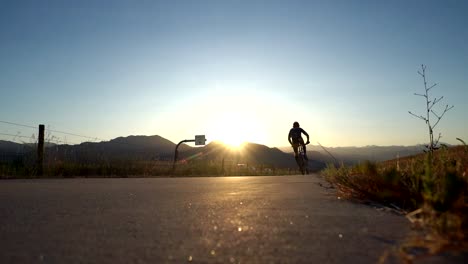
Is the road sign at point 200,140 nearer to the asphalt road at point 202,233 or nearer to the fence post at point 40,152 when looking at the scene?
the fence post at point 40,152

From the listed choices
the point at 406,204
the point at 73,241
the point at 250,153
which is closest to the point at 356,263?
the point at 73,241

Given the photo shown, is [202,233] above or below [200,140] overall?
below

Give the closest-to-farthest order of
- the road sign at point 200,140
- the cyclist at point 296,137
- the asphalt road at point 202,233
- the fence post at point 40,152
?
the asphalt road at point 202,233 < the fence post at point 40,152 < the cyclist at point 296,137 < the road sign at point 200,140

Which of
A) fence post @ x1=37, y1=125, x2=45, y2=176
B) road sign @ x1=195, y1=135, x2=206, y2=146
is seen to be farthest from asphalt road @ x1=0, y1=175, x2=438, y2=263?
road sign @ x1=195, y1=135, x2=206, y2=146

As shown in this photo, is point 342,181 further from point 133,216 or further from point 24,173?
point 24,173

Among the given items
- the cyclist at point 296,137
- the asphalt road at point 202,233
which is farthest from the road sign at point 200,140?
the asphalt road at point 202,233

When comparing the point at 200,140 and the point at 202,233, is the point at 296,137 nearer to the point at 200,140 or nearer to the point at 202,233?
the point at 200,140

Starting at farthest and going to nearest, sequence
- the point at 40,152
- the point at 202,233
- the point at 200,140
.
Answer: the point at 200,140 < the point at 40,152 < the point at 202,233

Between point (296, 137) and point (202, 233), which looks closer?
point (202, 233)

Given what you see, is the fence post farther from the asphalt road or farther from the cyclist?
the asphalt road

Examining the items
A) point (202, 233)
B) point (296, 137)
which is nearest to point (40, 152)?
point (296, 137)

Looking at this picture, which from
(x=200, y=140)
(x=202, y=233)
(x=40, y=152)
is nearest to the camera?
(x=202, y=233)

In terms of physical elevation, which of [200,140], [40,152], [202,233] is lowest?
[202,233]

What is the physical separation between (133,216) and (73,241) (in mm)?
578
